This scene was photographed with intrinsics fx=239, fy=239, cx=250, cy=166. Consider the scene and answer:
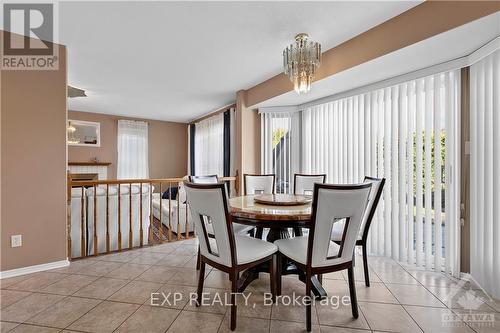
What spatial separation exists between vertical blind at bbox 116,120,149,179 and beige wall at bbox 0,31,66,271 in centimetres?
404

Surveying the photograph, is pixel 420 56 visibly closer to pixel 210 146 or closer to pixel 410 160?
pixel 410 160

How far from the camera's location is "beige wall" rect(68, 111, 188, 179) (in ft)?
19.7

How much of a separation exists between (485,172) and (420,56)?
1.16m

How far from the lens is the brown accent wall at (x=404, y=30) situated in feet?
5.46

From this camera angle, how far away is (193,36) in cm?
242

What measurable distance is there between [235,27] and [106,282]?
268 cm

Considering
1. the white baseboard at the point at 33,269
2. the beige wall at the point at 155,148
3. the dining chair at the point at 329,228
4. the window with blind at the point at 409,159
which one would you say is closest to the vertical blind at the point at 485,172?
the window with blind at the point at 409,159

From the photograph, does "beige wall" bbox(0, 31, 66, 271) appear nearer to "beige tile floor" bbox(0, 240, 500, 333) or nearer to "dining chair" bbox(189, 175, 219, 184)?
"beige tile floor" bbox(0, 240, 500, 333)

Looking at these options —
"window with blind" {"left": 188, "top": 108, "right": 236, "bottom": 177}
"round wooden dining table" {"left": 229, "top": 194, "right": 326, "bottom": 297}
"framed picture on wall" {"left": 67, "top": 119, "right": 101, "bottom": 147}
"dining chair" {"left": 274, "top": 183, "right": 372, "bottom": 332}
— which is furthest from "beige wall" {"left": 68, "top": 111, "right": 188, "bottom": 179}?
"dining chair" {"left": 274, "top": 183, "right": 372, "bottom": 332}

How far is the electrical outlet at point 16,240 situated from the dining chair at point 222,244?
198 cm

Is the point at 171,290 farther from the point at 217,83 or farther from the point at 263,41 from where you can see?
the point at 217,83

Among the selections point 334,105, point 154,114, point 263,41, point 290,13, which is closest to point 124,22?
point 263,41

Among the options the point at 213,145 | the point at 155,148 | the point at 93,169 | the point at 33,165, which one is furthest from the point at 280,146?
the point at 93,169

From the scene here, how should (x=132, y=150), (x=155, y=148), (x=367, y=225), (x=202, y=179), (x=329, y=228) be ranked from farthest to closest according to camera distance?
(x=155, y=148) < (x=132, y=150) < (x=202, y=179) < (x=367, y=225) < (x=329, y=228)
